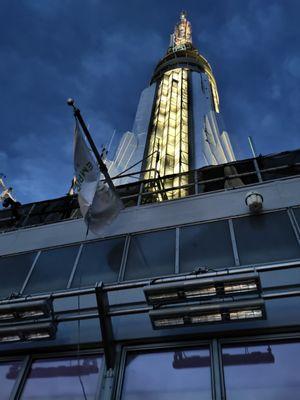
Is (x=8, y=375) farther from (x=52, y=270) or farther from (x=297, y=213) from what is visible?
(x=297, y=213)

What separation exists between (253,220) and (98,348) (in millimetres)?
3727

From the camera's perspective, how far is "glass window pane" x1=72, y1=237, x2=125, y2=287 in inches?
295

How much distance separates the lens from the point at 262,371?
515 centimetres

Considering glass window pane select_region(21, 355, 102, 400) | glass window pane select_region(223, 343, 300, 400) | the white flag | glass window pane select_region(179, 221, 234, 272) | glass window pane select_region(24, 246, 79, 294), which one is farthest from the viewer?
glass window pane select_region(24, 246, 79, 294)

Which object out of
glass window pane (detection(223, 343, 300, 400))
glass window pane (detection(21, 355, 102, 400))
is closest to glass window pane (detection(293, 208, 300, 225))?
glass window pane (detection(223, 343, 300, 400))

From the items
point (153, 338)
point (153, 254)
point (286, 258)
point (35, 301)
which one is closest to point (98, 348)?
point (153, 338)

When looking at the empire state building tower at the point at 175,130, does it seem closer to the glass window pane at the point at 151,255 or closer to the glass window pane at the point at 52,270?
the glass window pane at the point at 52,270

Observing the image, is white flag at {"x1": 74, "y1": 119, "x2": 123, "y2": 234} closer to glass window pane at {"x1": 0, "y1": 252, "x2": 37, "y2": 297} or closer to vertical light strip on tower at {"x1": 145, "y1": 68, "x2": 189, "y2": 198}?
glass window pane at {"x1": 0, "y1": 252, "x2": 37, "y2": 297}

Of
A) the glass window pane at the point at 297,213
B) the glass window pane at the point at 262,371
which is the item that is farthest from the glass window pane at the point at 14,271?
the glass window pane at the point at 297,213

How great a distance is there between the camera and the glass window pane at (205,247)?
22.9 ft

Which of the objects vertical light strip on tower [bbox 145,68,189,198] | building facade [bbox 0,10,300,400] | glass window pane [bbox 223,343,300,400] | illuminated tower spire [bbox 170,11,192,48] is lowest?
glass window pane [bbox 223,343,300,400]

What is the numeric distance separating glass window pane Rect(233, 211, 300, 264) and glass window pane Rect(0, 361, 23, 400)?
4.17m

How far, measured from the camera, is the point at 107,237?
27.3ft

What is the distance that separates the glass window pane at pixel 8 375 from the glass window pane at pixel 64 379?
259 millimetres
